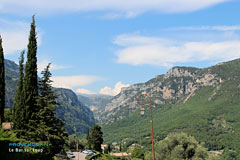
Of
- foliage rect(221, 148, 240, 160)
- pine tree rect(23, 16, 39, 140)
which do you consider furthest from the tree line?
foliage rect(221, 148, 240, 160)

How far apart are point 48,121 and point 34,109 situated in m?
2.74

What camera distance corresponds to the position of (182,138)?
34188 mm

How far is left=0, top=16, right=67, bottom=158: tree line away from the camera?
91.1ft

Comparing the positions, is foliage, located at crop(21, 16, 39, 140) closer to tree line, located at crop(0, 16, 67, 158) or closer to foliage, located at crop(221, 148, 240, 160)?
tree line, located at crop(0, 16, 67, 158)

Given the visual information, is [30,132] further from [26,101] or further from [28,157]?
[28,157]

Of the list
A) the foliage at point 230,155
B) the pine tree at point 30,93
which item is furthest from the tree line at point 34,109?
the foliage at point 230,155

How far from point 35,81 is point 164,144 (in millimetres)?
18389

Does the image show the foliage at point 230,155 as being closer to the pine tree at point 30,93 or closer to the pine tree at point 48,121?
the pine tree at point 48,121

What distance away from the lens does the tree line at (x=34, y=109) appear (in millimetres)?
27766

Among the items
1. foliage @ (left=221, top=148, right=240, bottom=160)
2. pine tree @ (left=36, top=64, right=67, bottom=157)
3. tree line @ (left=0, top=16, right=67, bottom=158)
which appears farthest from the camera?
foliage @ (left=221, top=148, right=240, bottom=160)

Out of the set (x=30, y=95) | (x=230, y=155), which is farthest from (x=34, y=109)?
(x=230, y=155)

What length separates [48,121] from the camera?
3055cm

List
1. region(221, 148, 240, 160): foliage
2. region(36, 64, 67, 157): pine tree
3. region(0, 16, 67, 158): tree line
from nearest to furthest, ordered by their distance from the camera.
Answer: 1. region(0, 16, 67, 158): tree line
2. region(36, 64, 67, 157): pine tree
3. region(221, 148, 240, 160): foliage

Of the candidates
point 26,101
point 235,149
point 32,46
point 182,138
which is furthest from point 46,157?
point 235,149
